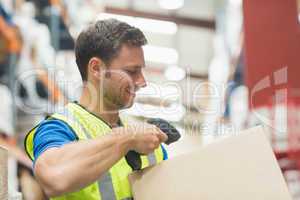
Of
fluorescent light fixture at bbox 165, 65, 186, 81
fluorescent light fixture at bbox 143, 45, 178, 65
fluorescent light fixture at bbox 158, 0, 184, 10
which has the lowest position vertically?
fluorescent light fixture at bbox 165, 65, 186, 81

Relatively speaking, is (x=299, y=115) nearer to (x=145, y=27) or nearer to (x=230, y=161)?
(x=230, y=161)

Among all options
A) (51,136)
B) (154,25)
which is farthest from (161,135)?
(154,25)

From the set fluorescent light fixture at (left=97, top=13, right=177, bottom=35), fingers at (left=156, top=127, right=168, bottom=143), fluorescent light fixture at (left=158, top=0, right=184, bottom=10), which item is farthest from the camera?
fluorescent light fixture at (left=97, top=13, right=177, bottom=35)

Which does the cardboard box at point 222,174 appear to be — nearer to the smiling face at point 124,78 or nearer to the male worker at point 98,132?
the male worker at point 98,132

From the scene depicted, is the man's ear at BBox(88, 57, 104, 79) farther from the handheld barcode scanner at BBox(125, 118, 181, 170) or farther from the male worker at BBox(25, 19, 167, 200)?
the handheld barcode scanner at BBox(125, 118, 181, 170)

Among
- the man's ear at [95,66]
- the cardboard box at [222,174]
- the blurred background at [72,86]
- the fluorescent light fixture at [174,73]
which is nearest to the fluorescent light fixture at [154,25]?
the fluorescent light fixture at [174,73]

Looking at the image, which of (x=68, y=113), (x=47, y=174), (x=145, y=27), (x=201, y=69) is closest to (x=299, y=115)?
(x=68, y=113)

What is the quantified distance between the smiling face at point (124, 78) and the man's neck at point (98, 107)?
0.02m

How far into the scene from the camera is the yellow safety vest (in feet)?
5.06

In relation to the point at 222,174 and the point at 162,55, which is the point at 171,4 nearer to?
the point at 162,55

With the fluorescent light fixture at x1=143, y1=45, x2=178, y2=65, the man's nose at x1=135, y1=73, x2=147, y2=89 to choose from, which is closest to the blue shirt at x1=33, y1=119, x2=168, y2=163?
the man's nose at x1=135, y1=73, x2=147, y2=89

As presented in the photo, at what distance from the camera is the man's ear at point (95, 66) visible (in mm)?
1764

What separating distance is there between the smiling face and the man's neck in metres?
0.02

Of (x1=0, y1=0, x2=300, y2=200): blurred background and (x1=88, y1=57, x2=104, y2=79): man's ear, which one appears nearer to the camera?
(x1=88, y1=57, x2=104, y2=79): man's ear
